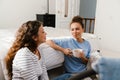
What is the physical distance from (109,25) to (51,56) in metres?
2.58

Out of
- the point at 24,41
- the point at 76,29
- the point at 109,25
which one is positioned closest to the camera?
the point at 24,41

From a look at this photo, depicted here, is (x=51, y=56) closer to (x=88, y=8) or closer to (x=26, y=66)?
(x=26, y=66)

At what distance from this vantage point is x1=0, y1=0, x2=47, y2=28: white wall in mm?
4477

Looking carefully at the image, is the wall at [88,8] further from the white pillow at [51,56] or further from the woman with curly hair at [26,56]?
the woman with curly hair at [26,56]

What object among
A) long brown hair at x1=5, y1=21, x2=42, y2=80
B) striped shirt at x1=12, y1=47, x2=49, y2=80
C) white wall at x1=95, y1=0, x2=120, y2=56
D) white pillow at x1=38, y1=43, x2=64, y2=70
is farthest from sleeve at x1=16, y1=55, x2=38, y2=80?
white wall at x1=95, y1=0, x2=120, y2=56

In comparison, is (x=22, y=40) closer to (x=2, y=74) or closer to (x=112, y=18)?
(x=2, y=74)

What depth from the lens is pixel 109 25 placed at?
3955mm

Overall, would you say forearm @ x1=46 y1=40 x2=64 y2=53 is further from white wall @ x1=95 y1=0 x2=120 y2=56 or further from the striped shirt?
white wall @ x1=95 y1=0 x2=120 y2=56

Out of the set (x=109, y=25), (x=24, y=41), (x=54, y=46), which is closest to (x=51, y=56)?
(x=54, y=46)

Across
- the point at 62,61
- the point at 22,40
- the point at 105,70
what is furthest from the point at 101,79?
the point at 62,61

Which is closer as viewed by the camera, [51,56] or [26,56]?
[26,56]

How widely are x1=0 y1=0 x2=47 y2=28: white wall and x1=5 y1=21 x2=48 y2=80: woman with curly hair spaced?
11.3 ft

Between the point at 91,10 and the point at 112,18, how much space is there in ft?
6.41

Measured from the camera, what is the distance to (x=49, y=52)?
177 cm
